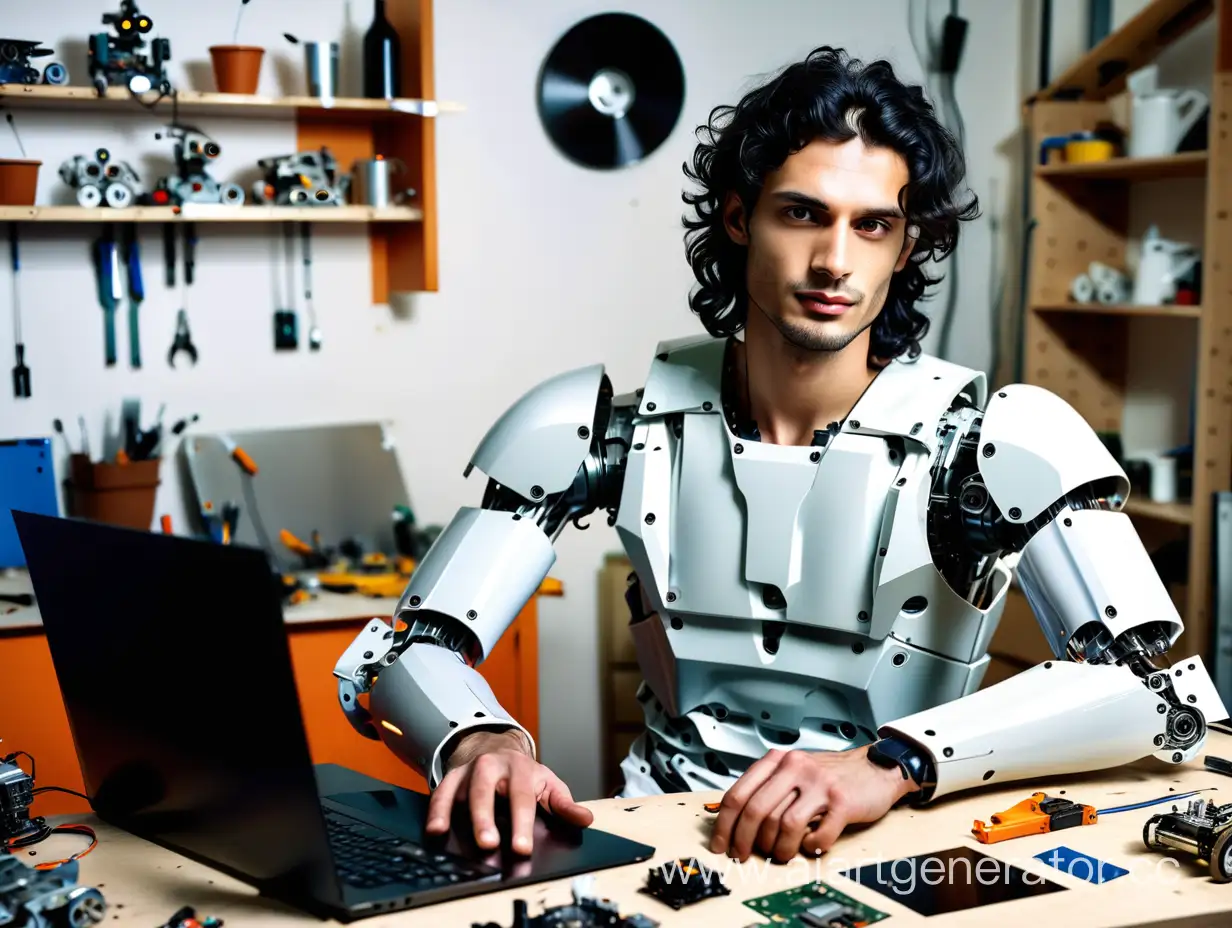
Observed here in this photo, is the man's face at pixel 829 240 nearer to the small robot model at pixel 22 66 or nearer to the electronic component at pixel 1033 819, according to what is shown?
the electronic component at pixel 1033 819

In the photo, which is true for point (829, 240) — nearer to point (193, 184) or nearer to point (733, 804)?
point (733, 804)

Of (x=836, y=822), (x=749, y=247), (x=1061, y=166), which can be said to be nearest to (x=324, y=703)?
(x=749, y=247)

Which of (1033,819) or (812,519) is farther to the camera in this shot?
(812,519)

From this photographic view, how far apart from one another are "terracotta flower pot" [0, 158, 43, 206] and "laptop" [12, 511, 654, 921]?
163 centimetres

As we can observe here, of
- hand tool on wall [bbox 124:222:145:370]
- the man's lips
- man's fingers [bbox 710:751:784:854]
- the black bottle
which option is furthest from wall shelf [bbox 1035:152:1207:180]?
hand tool on wall [bbox 124:222:145:370]

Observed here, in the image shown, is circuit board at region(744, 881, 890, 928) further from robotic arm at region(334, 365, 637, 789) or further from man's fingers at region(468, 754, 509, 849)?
robotic arm at region(334, 365, 637, 789)

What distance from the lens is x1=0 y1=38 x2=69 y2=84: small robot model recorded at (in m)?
2.61

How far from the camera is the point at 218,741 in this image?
1.12m

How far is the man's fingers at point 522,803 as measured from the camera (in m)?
1.27

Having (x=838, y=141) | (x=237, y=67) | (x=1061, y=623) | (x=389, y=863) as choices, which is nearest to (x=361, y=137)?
(x=237, y=67)

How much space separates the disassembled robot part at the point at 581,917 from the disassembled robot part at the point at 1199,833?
1.69 feet

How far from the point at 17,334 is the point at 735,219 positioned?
1.69 m

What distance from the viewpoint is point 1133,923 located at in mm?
1156

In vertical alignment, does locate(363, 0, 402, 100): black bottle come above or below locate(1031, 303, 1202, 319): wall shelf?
above
